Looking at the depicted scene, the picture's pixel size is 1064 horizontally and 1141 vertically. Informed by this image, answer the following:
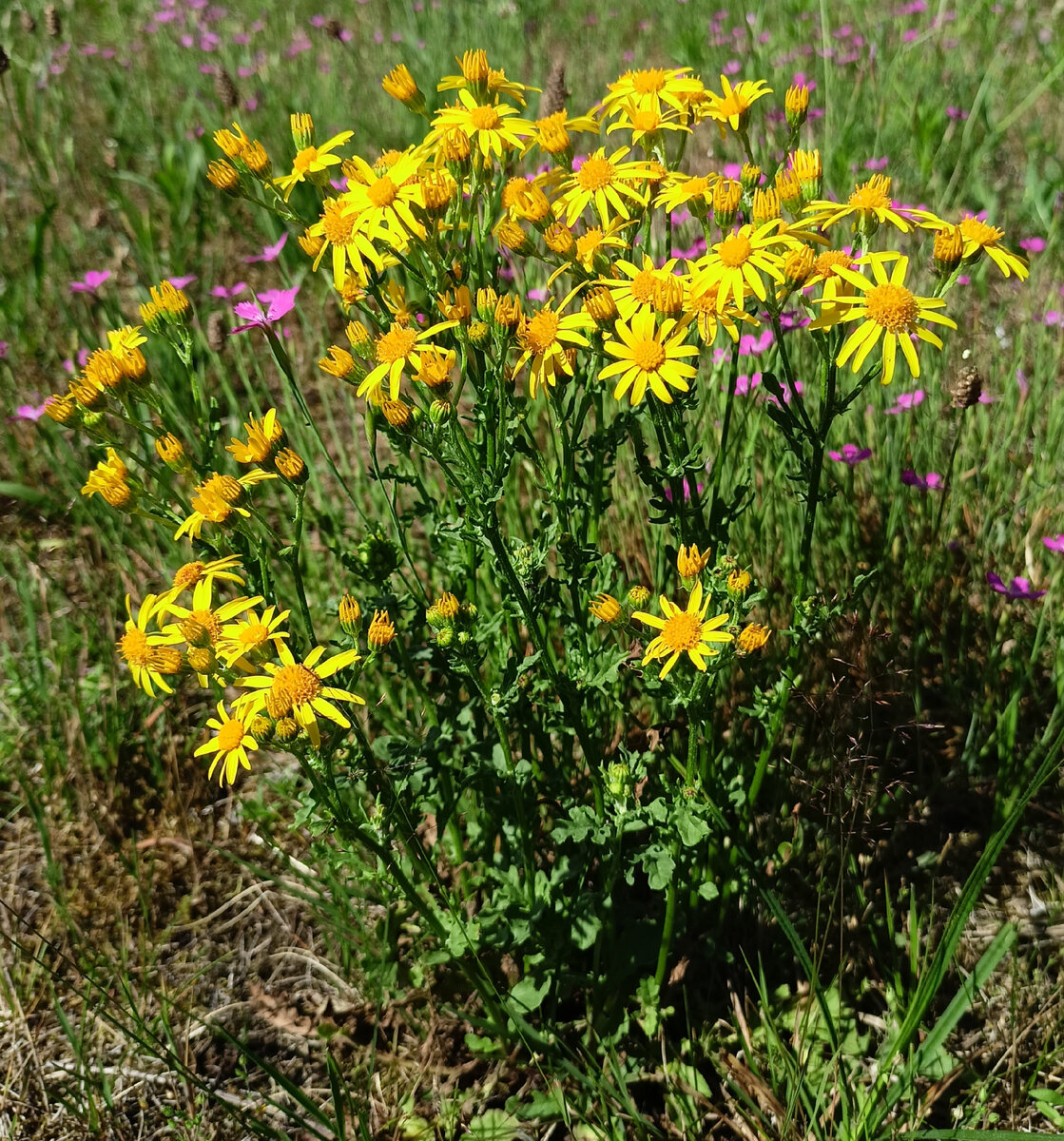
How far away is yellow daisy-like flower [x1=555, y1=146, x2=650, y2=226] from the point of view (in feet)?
6.17

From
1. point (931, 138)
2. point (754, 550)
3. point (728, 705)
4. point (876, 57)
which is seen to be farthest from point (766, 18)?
point (728, 705)

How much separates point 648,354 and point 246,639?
3.15 ft

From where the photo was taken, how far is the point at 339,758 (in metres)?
2.05

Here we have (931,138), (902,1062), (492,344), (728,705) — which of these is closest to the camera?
(492,344)

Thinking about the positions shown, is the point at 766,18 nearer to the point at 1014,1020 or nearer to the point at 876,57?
the point at 876,57

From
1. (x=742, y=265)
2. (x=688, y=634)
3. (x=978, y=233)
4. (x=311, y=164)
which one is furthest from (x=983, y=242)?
(x=311, y=164)

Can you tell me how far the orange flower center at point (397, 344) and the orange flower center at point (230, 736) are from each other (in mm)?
797

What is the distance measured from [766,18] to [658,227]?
3.59 metres

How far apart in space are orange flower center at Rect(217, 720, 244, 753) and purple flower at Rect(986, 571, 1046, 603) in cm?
207

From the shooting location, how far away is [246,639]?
1.75 m

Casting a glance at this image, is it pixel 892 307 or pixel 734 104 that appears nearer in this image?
pixel 892 307

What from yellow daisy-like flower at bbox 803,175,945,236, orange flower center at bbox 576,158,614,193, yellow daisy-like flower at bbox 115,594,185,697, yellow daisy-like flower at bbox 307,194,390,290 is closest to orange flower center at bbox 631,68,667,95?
orange flower center at bbox 576,158,614,193

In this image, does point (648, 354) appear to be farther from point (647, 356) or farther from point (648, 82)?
point (648, 82)

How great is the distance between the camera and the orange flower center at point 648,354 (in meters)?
1.69
